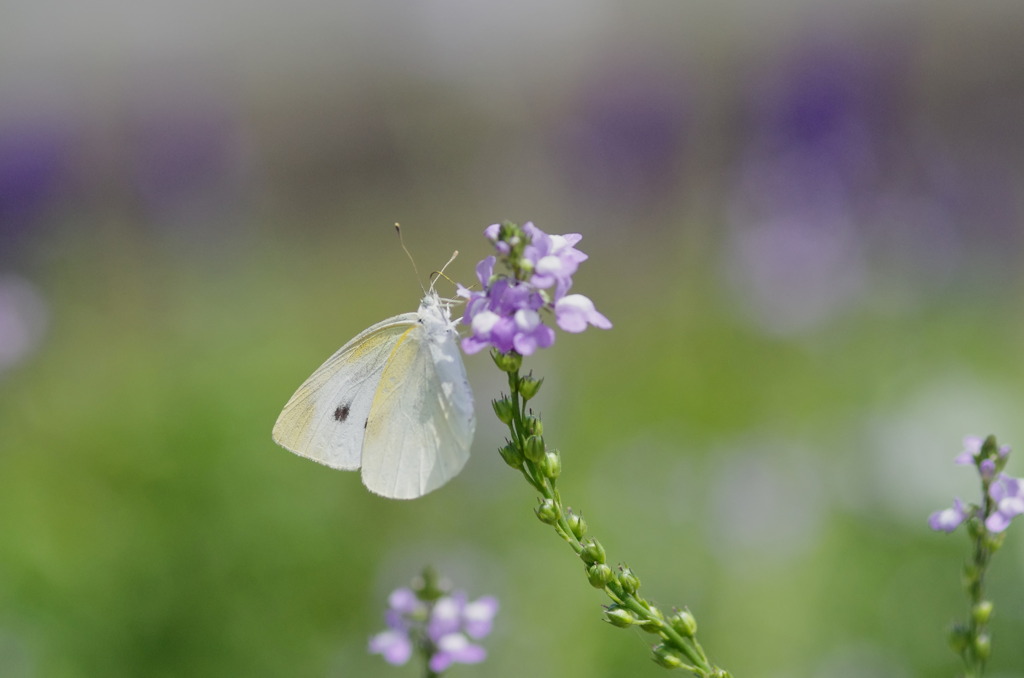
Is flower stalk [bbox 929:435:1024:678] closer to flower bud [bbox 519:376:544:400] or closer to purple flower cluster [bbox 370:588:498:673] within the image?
flower bud [bbox 519:376:544:400]

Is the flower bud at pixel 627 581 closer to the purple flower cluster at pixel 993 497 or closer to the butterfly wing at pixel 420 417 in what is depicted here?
the purple flower cluster at pixel 993 497

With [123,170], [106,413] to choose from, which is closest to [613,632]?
[106,413]

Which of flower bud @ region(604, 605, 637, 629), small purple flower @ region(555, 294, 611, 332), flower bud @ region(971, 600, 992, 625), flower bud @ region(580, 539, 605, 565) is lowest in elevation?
flower bud @ region(604, 605, 637, 629)

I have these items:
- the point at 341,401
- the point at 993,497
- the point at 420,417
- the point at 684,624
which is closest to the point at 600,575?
the point at 684,624

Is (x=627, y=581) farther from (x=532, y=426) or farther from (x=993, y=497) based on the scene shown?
(x=993, y=497)

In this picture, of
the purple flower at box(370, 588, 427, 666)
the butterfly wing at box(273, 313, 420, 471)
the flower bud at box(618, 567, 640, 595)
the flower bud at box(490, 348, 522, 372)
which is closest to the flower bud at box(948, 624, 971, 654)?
the flower bud at box(618, 567, 640, 595)

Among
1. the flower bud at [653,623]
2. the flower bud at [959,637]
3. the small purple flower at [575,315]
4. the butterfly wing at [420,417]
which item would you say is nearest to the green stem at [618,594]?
the flower bud at [653,623]

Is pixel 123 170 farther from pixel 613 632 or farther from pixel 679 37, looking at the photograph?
pixel 679 37


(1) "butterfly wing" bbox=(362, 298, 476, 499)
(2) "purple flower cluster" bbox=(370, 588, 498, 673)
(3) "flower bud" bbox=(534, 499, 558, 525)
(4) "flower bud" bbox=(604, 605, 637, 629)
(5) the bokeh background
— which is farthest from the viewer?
(5) the bokeh background
